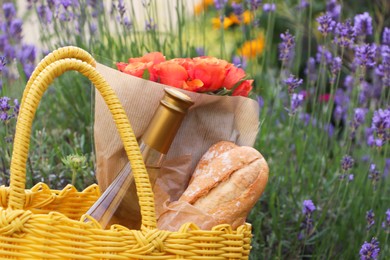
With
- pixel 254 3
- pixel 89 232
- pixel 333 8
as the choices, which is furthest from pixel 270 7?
pixel 89 232

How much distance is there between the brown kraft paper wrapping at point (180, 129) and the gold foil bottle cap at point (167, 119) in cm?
8

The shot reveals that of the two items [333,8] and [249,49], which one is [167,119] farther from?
[249,49]

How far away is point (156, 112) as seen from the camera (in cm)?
157

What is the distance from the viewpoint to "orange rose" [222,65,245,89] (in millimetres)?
1747

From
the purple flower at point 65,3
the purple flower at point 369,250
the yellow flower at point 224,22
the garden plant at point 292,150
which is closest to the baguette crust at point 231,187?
the garden plant at point 292,150

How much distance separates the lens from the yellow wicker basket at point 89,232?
142cm

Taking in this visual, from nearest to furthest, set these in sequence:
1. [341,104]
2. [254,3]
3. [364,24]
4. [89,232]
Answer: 1. [89,232]
2. [364,24]
3. [254,3]
4. [341,104]

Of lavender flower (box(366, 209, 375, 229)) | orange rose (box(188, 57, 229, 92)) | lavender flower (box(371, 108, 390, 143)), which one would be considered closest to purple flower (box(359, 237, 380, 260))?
lavender flower (box(366, 209, 375, 229))

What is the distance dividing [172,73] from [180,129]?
13 cm

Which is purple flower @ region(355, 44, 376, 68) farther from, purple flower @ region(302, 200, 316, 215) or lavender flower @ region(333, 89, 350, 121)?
lavender flower @ region(333, 89, 350, 121)

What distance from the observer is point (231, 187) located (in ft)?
5.31

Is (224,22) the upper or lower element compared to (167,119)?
lower

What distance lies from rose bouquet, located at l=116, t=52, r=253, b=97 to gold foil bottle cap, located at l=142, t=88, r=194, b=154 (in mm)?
105

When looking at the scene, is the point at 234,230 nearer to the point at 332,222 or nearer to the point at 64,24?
the point at 332,222
